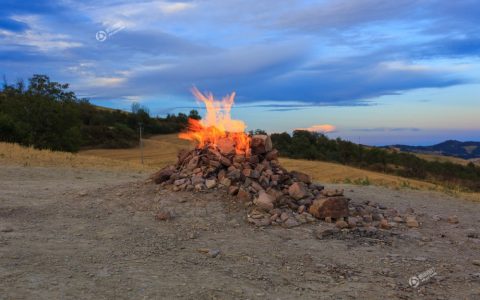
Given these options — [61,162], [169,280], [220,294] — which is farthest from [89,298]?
[61,162]

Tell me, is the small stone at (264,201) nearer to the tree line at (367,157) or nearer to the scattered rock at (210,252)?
the scattered rock at (210,252)

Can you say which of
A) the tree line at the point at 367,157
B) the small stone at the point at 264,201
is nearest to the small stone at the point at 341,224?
the small stone at the point at 264,201

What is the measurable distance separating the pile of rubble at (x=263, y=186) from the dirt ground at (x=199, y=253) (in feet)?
0.91

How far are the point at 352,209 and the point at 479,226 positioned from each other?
8.99ft

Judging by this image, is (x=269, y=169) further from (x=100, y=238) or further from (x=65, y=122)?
(x=65, y=122)

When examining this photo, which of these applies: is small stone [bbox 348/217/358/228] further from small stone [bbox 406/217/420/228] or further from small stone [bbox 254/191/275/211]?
small stone [bbox 254/191/275/211]

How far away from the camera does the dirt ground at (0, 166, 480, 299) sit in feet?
16.6

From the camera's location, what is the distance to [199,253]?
632cm

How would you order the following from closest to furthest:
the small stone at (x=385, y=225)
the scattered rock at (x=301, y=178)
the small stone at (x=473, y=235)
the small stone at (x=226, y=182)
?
the small stone at (x=473, y=235) < the small stone at (x=385, y=225) < the small stone at (x=226, y=182) < the scattered rock at (x=301, y=178)

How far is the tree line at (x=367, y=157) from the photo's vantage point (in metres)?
35.4

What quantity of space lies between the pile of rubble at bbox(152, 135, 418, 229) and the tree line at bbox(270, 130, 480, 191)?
2703 cm
